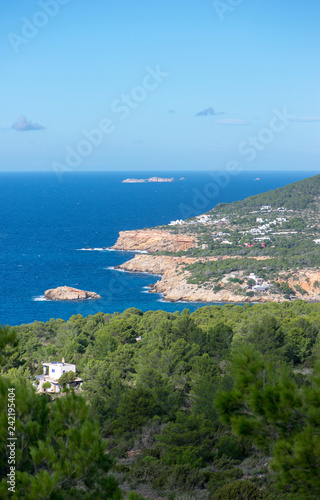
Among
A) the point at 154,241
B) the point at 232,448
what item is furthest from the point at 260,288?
the point at 232,448

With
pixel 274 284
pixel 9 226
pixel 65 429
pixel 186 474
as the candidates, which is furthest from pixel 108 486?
pixel 9 226

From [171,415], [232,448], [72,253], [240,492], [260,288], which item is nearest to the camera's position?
[240,492]

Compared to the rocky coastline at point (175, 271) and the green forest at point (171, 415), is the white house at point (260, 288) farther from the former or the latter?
the green forest at point (171, 415)

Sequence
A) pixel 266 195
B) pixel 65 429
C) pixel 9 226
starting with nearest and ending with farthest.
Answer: pixel 65 429 < pixel 266 195 < pixel 9 226

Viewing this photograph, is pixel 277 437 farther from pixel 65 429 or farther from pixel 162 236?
pixel 162 236

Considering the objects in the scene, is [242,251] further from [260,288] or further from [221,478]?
[221,478]

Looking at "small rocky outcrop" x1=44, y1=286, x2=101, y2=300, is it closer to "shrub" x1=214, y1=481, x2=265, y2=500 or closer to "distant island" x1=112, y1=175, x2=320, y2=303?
"distant island" x1=112, y1=175, x2=320, y2=303
